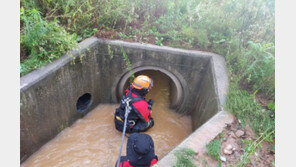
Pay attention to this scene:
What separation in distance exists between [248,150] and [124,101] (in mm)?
2379

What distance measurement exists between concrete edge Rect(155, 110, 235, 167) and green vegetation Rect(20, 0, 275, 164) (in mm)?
251

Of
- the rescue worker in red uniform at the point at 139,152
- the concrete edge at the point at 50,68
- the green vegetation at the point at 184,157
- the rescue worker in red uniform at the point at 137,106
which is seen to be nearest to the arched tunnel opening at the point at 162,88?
the rescue worker in red uniform at the point at 137,106

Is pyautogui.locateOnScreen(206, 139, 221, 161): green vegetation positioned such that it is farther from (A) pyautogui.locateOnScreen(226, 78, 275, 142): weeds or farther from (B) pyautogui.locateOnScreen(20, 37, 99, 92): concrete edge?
(B) pyautogui.locateOnScreen(20, 37, 99, 92): concrete edge

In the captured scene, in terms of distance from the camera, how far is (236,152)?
271 cm

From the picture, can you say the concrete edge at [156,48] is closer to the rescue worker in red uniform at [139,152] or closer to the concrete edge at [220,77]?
the concrete edge at [220,77]

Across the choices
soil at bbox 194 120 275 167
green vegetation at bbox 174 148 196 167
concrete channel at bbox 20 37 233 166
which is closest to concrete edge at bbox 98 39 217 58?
concrete channel at bbox 20 37 233 166

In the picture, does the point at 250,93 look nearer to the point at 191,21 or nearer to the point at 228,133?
the point at 228,133

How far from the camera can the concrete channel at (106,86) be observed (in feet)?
10.9

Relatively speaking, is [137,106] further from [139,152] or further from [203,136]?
[203,136]

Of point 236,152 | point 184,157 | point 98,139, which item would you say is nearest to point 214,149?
point 236,152

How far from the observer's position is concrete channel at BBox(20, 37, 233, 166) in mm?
3326

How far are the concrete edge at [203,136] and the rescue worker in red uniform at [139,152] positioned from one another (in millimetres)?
384

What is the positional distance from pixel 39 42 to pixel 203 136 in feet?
10.7

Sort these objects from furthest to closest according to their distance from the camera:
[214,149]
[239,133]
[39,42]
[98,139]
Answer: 1. [98,139]
2. [39,42]
3. [239,133]
4. [214,149]
